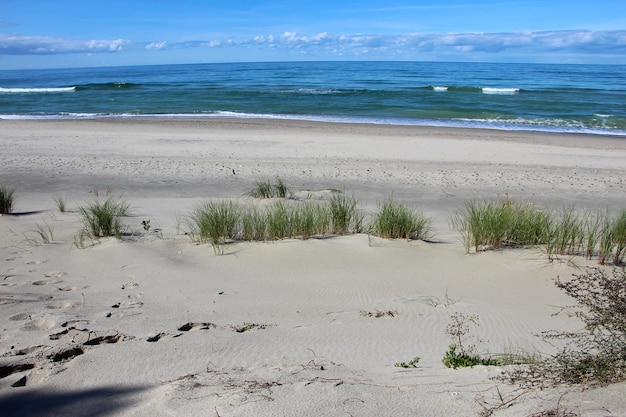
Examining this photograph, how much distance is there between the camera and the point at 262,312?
15.4ft

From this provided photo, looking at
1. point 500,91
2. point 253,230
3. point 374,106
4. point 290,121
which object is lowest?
point 253,230

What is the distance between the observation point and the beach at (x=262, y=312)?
303 centimetres

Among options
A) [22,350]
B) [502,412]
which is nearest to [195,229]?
[22,350]

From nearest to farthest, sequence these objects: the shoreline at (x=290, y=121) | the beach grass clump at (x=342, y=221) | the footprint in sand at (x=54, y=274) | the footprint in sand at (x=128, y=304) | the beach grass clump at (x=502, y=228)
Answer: the footprint in sand at (x=128, y=304) < the footprint in sand at (x=54, y=274) < the beach grass clump at (x=502, y=228) < the beach grass clump at (x=342, y=221) < the shoreline at (x=290, y=121)

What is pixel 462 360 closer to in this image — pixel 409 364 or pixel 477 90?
pixel 409 364

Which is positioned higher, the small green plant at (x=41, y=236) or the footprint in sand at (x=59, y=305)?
the small green plant at (x=41, y=236)

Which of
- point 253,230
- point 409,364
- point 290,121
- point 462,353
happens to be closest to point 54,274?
point 253,230

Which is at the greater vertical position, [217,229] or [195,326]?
[217,229]

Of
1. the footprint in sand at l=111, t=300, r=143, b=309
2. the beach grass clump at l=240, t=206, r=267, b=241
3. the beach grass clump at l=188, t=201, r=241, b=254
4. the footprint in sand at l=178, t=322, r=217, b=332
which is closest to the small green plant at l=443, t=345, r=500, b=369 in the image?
the footprint in sand at l=178, t=322, r=217, b=332

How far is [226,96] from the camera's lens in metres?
37.5

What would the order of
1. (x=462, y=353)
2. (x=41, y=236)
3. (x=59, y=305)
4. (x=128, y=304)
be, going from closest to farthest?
(x=462, y=353), (x=59, y=305), (x=128, y=304), (x=41, y=236)

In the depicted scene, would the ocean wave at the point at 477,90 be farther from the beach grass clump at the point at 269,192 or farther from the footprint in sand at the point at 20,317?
the footprint in sand at the point at 20,317

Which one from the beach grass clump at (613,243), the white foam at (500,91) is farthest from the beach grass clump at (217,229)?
the white foam at (500,91)

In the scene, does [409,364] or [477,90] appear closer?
[409,364]
